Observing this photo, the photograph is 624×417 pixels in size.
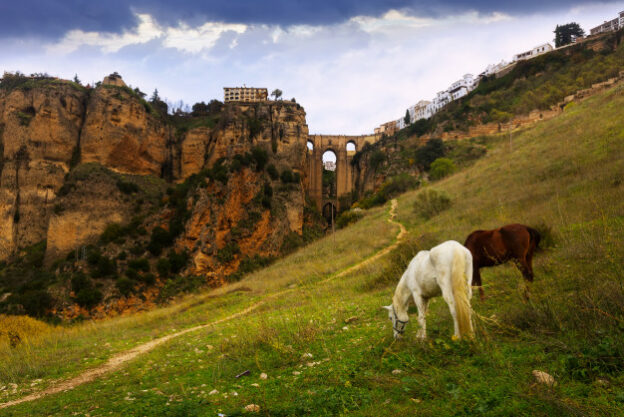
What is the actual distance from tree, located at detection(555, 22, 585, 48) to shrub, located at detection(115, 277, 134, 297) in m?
96.6

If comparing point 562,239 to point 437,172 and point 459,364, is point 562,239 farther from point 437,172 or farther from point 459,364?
point 437,172

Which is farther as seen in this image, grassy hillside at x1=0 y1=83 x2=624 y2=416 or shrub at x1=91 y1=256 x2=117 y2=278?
shrub at x1=91 y1=256 x2=117 y2=278

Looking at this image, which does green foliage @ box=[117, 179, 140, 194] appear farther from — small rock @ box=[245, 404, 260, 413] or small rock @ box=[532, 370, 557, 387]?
small rock @ box=[532, 370, 557, 387]

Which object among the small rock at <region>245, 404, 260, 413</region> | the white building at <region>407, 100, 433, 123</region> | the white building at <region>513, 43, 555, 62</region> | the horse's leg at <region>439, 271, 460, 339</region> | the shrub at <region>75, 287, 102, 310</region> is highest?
the white building at <region>513, 43, 555, 62</region>

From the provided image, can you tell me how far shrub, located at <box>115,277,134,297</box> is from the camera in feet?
107

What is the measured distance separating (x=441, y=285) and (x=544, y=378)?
1.69 m

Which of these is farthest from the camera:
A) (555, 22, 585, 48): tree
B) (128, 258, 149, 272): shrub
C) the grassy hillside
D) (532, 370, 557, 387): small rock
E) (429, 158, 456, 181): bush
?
(555, 22, 585, 48): tree

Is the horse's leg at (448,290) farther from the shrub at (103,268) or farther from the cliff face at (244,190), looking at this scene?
the shrub at (103,268)

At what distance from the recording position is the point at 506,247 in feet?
20.9

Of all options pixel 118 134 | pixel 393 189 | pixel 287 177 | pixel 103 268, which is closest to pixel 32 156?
pixel 118 134

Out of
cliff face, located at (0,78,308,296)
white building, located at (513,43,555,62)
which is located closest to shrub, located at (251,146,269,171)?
cliff face, located at (0,78,308,296)

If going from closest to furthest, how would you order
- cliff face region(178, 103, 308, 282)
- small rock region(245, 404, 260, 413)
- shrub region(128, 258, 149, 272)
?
1. small rock region(245, 404, 260, 413)
2. shrub region(128, 258, 149, 272)
3. cliff face region(178, 103, 308, 282)

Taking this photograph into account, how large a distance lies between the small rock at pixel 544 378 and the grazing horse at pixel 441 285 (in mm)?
1011

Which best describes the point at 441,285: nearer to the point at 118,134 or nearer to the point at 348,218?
the point at 348,218
